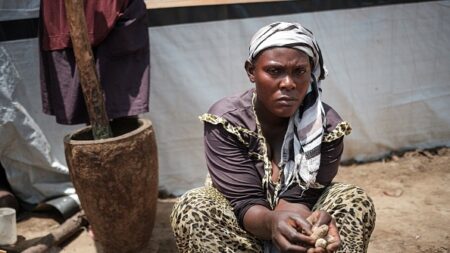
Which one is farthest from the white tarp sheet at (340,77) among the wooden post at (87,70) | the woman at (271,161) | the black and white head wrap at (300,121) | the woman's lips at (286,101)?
the woman's lips at (286,101)

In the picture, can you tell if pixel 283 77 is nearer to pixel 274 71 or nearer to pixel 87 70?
pixel 274 71

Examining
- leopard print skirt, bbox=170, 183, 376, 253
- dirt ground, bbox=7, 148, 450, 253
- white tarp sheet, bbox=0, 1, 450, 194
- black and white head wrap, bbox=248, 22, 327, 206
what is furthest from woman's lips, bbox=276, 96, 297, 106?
white tarp sheet, bbox=0, 1, 450, 194

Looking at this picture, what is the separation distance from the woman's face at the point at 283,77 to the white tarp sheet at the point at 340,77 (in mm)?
1607

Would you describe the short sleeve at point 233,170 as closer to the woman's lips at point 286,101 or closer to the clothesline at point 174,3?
the woman's lips at point 286,101

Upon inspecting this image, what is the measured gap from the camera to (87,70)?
2561mm

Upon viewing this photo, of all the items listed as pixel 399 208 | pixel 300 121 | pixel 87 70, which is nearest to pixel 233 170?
pixel 300 121

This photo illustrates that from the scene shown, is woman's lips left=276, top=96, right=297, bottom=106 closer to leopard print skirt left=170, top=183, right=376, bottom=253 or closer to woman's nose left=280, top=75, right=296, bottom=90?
woman's nose left=280, top=75, right=296, bottom=90

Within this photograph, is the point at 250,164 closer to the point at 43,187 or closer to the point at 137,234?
the point at 137,234

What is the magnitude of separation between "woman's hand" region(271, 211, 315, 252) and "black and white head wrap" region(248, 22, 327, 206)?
33 cm

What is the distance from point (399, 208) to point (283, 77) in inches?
71.4

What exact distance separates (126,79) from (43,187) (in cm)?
114

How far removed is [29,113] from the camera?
10.9 feet

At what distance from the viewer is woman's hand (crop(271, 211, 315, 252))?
1671mm

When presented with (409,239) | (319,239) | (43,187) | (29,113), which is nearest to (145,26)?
(29,113)
